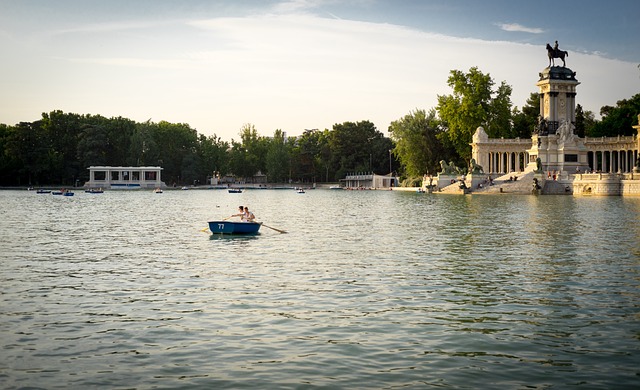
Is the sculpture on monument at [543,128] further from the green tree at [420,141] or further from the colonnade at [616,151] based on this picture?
the green tree at [420,141]

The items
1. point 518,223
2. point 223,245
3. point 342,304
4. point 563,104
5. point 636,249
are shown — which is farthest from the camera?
point 563,104

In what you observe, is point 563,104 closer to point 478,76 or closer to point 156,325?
point 478,76

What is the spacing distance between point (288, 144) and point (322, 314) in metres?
173

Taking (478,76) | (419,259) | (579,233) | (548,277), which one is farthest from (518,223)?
(478,76)

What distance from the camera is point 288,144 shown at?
18675 centimetres

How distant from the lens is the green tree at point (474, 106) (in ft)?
359

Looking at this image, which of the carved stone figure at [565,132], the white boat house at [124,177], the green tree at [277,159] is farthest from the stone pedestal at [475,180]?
the green tree at [277,159]

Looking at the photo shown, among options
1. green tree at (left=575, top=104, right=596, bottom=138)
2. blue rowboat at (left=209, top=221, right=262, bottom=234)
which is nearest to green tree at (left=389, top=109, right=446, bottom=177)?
green tree at (left=575, top=104, right=596, bottom=138)

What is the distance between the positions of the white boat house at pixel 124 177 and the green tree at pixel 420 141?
178 feet

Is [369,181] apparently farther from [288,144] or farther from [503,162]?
[503,162]

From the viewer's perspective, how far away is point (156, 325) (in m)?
14.0

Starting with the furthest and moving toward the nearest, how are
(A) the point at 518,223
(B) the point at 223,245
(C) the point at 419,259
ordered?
(A) the point at 518,223, (B) the point at 223,245, (C) the point at 419,259

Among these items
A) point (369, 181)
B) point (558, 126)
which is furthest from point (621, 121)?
point (369, 181)

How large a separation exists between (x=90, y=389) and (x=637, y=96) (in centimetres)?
10895
